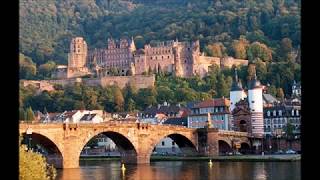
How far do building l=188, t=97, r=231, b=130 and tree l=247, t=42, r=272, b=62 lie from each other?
46751 millimetres

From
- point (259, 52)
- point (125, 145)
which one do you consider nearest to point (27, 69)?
point (259, 52)

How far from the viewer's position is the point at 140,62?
443 ft

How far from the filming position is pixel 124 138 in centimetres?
5750

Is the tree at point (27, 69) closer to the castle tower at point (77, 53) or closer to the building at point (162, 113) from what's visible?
the castle tower at point (77, 53)

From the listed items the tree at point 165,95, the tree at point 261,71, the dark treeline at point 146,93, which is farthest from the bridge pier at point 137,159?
the tree at point 261,71

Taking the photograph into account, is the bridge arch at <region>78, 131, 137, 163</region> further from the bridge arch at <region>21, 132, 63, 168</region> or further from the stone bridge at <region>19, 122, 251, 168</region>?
the bridge arch at <region>21, 132, 63, 168</region>

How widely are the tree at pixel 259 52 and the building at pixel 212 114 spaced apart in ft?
153

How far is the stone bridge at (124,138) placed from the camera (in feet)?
166

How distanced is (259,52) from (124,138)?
3115 inches

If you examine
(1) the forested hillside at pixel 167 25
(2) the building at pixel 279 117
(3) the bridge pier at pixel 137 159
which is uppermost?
(1) the forested hillside at pixel 167 25

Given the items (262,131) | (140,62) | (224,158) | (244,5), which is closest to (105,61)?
(140,62)

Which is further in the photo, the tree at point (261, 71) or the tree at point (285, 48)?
the tree at point (285, 48)
